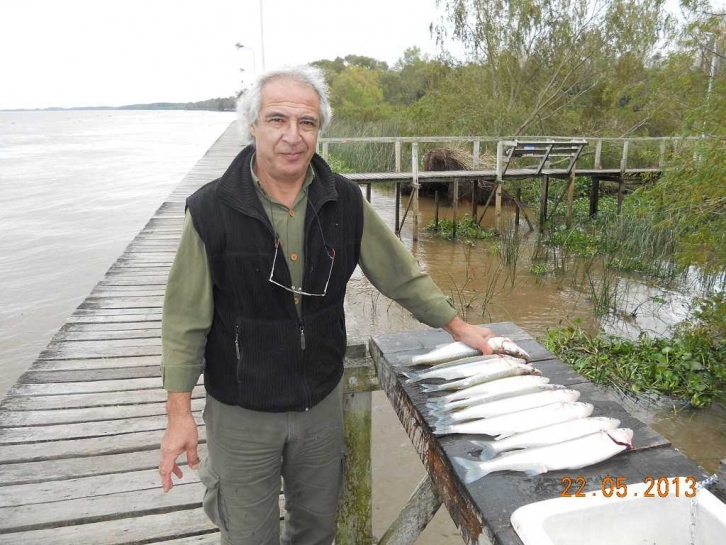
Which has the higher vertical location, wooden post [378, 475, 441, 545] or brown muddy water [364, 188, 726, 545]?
wooden post [378, 475, 441, 545]

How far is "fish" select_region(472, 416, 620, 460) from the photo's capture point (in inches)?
67.5

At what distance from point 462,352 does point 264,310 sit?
926 millimetres

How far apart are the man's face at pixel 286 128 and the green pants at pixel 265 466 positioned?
3.00 feet

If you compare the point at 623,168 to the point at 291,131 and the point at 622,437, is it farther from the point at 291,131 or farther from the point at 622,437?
the point at 291,131

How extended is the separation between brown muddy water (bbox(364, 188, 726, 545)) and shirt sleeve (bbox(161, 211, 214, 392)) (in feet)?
8.14

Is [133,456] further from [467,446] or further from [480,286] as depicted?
[480,286]

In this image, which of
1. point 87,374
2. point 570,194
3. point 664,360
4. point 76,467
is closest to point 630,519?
point 76,467

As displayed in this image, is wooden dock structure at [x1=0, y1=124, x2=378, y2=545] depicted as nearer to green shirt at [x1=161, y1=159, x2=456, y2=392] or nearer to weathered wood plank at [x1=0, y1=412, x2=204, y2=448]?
weathered wood plank at [x1=0, y1=412, x2=204, y2=448]

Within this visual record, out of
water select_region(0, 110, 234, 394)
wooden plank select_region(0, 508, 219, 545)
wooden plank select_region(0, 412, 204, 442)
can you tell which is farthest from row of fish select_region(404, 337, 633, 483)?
water select_region(0, 110, 234, 394)

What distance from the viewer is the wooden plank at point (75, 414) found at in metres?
3.55

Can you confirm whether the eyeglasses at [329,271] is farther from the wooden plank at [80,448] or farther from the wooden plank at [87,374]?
the wooden plank at [87,374]

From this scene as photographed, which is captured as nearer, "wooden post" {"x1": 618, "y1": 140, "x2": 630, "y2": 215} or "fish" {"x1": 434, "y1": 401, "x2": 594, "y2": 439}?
"fish" {"x1": 434, "y1": 401, "x2": 594, "y2": 439}

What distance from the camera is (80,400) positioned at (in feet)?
12.6

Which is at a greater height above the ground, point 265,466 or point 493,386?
point 493,386
